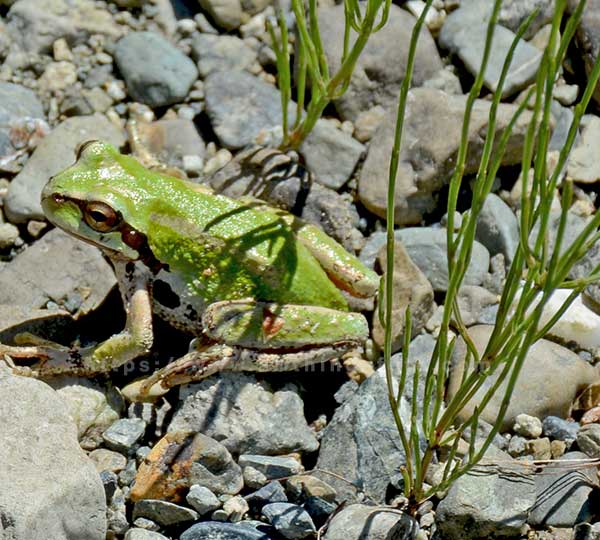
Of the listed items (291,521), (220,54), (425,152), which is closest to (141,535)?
(291,521)

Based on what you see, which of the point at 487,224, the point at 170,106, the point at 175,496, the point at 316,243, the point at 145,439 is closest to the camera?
the point at 175,496

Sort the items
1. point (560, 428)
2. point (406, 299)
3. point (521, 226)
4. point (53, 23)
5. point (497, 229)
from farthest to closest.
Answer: point (53, 23)
point (497, 229)
point (406, 299)
point (560, 428)
point (521, 226)

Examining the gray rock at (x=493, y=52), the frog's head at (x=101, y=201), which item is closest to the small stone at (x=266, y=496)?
the frog's head at (x=101, y=201)

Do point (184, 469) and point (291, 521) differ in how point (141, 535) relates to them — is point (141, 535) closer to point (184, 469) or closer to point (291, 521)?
point (184, 469)

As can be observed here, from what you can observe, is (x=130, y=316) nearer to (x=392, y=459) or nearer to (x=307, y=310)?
(x=307, y=310)

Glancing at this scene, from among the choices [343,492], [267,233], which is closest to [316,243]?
[267,233]

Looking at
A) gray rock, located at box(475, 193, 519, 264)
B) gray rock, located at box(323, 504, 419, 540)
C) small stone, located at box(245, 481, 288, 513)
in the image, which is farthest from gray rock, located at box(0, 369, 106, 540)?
gray rock, located at box(475, 193, 519, 264)
